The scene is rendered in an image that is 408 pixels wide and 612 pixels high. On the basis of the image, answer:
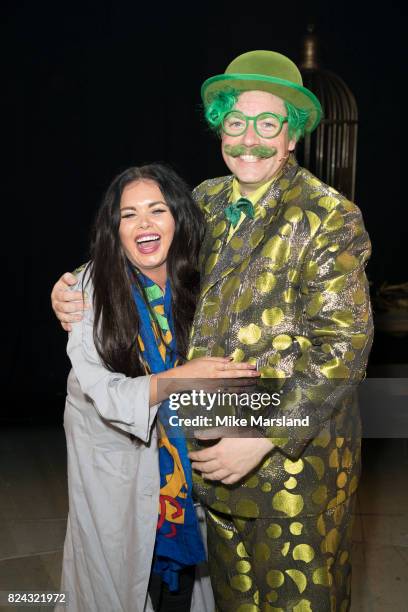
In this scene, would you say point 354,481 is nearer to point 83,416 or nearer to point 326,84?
point 83,416

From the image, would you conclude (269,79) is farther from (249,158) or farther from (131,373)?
(131,373)

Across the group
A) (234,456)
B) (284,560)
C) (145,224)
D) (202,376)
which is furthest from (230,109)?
(284,560)

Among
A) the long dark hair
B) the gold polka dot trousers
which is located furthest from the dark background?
the gold polka dot trousers

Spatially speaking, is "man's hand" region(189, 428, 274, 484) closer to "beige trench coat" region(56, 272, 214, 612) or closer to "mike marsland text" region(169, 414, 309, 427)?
"mike marsland text" region(169, 414, 309, 427)

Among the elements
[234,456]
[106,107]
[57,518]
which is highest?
[106,107]

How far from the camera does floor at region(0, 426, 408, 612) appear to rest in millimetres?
2547

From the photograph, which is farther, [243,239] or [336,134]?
[336,134]

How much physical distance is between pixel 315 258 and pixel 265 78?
379mm

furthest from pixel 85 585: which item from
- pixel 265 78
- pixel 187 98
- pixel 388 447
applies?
pixel 187 98

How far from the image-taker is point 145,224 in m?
1.67

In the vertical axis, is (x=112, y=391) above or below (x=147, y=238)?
below

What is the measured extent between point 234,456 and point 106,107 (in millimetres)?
2875

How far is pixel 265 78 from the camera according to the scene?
4.94ft

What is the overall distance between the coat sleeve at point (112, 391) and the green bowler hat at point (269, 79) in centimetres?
63
